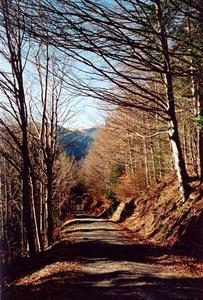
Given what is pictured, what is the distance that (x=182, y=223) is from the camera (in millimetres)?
14688

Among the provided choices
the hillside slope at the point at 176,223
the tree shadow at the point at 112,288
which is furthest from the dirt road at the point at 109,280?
the hillside slope at the point at 176,223

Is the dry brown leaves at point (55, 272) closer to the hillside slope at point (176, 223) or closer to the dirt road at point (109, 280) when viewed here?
the dirt road at point (109, 280)

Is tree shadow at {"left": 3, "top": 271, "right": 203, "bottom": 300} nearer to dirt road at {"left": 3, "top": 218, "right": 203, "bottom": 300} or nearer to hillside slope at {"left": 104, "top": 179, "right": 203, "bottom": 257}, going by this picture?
dirt road at {"left": 3, "top": 218, "right": 203, "bottom": 300}

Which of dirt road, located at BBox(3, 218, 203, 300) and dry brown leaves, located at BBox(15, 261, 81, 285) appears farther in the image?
dry brown leaves, located at BBox(15, 261, 81, 285)

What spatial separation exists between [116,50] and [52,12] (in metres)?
0.86

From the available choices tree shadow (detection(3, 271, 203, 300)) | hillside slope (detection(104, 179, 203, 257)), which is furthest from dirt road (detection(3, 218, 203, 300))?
hillside slope (detection(104, 179, 203, 257))

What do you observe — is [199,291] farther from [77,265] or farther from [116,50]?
[116,50]

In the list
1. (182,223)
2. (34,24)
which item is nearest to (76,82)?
(34,24)

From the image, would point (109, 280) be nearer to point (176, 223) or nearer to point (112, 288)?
point (112, 288)

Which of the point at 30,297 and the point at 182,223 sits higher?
the point at 182,223

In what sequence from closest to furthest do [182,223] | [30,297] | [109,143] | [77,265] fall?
[30,297], [77,265], [182,223], [109,143]

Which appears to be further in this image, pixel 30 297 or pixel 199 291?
pixel 30 297

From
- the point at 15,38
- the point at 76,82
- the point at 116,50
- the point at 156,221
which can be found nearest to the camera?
the point at 116,50

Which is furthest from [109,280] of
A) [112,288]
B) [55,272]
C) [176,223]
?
[176,223]
